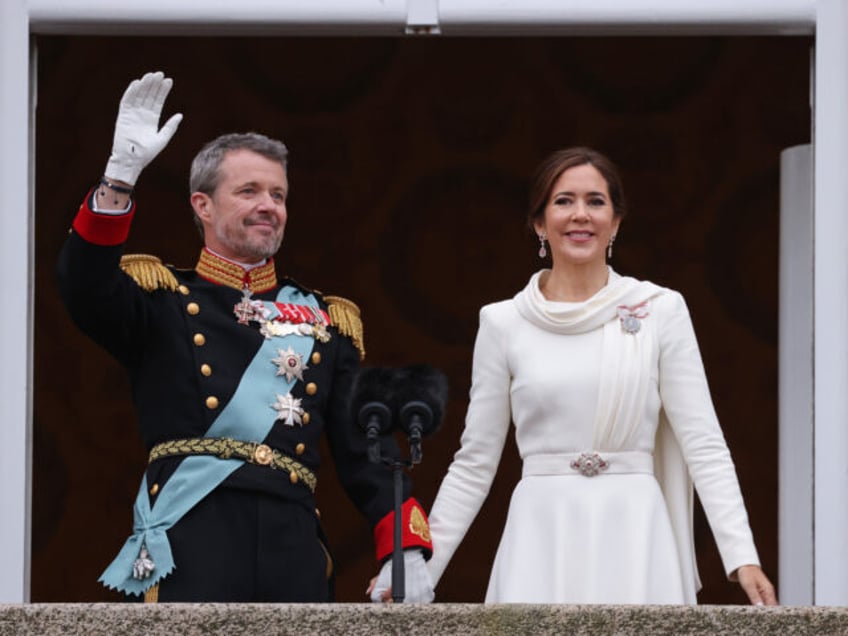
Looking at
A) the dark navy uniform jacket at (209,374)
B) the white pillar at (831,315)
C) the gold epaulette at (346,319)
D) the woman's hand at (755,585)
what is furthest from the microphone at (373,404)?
the white pillar at (831,315)

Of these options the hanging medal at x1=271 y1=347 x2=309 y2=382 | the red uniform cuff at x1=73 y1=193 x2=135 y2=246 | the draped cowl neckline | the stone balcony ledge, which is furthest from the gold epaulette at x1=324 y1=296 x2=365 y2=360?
the stone balcony ledge

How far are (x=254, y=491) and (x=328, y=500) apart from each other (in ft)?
12.7

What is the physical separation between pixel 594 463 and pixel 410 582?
0.56 m

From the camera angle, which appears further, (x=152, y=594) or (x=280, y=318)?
(x=280, y=318)

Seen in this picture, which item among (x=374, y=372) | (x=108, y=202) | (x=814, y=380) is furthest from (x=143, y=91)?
(x=814, y=380)

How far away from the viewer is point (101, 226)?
5.82 meters

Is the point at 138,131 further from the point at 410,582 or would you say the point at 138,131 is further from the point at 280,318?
the point at 410,582

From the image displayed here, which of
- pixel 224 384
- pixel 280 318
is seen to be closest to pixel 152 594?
pixel 224 384

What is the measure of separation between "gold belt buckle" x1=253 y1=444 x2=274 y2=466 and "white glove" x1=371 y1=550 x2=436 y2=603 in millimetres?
371

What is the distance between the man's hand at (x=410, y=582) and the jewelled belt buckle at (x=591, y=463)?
0.46m

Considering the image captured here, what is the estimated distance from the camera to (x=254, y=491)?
602 cm

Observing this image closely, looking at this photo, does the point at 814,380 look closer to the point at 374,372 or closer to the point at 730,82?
the point at 374,372

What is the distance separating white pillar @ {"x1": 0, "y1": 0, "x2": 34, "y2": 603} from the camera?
6789mm

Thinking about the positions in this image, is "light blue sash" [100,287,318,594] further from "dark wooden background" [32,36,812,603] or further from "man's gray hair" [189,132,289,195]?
"dark wooden background" [32,36,812,603]
